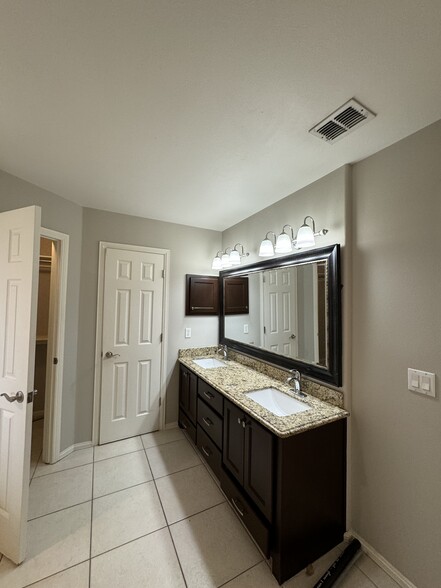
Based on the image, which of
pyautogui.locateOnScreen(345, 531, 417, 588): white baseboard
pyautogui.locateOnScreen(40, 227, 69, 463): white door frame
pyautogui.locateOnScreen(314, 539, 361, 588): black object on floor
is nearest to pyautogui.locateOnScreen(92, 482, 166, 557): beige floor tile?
pyautogui.locateOnScreen(40, 227, 69, 463): white door frame

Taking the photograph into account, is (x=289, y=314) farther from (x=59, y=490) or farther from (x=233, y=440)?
(x=59, y=490)

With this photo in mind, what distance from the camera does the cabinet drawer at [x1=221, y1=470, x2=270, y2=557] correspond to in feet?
4.27

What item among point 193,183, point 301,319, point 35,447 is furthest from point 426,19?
point 35,447

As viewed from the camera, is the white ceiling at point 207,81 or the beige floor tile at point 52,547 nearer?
the white ceiling at point 207,81

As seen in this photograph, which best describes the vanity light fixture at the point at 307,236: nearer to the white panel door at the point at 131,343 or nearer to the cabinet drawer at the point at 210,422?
the cabinet drawer at the point at 210,422

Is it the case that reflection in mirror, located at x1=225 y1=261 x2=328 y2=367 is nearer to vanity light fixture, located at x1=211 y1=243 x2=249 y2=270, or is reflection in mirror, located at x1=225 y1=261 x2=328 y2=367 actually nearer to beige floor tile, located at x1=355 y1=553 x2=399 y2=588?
vanity light fixture, located at x1=211 y1=243 x2=249 y2=270

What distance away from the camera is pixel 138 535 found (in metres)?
1.50

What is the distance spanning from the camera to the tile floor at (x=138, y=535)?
1.27 metres

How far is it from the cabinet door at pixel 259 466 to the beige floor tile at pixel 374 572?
2.09ft

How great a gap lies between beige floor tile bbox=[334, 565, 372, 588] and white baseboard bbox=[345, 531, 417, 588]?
13 cm

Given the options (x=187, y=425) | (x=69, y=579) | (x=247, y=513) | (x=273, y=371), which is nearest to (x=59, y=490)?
(x=69, y=579)

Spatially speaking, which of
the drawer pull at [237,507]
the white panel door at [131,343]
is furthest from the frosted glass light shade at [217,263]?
the drawer pull at [237,507]

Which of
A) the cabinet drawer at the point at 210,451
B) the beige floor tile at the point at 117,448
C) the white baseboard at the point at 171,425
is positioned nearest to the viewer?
the cabinet drawer at the point at 210,451

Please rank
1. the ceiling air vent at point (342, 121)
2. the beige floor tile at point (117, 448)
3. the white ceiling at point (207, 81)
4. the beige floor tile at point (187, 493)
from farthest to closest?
the beige floor tile at point (117, 448)
the beige floor tile at point (187, 493)
the ceiling air vent at point (342, 121)
the white ceiling at point (207, 81)
